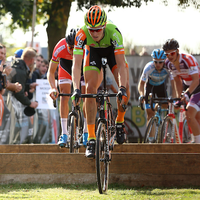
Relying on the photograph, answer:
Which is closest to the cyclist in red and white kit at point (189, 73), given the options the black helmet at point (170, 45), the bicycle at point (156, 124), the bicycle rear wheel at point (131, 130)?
the black helmet at point (170, 45)

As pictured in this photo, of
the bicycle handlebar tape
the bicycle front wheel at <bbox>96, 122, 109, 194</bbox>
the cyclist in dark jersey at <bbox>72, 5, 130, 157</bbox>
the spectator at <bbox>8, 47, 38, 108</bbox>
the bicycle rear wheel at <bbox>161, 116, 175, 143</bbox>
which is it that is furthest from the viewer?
the bicycle handlebar tape

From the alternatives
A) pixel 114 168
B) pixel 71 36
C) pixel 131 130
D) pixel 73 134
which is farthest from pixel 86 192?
pixel 131 130

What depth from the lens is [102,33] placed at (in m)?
6.30

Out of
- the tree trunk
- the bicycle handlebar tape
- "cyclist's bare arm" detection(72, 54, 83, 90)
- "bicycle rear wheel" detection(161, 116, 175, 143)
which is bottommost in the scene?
"bicycle rear wheel" detection(161, 116, 175, 143)

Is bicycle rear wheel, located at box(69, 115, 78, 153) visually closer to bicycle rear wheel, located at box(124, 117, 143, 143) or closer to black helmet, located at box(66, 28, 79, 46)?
black helmet, located at box(66, 28, 79, 46)

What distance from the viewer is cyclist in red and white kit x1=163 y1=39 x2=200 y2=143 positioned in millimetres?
9242

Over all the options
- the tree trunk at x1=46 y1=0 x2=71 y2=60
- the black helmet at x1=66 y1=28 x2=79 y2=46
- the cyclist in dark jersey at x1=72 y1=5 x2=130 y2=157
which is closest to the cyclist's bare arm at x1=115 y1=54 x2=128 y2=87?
the cyclist in dark jersey at x1=72 y1=5 x2=130 y2=157

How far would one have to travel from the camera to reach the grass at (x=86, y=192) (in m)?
5.30

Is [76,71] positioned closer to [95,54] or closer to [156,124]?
[95,54]

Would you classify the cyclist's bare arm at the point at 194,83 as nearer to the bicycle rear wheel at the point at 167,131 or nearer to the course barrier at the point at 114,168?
the bicycle rear wheel at the point at 167,131

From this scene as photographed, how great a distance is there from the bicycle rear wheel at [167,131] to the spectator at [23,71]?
3.61 m

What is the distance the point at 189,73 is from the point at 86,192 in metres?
4.59

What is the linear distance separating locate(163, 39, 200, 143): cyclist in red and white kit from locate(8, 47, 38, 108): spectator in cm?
350

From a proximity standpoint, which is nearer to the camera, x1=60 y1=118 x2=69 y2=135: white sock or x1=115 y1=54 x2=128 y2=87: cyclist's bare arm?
x1=115 y1=54 x2=128 y2=87: cyclist's bare arm
